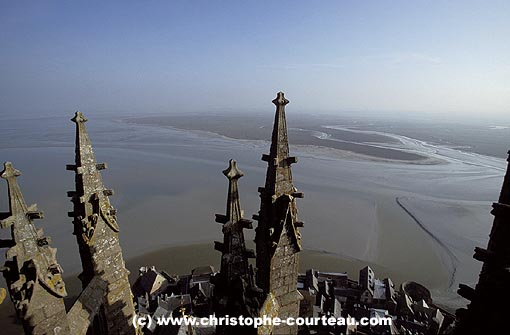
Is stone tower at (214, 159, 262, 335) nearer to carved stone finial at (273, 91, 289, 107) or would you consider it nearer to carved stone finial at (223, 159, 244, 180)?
carved stone finial at (223, 159, 244, 180)

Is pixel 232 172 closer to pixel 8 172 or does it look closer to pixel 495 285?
pixel 8 172

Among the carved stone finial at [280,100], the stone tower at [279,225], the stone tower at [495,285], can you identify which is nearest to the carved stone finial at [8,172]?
the stone tower at [279,225]

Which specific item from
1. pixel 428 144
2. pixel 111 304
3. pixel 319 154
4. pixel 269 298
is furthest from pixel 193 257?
pixel 428 144

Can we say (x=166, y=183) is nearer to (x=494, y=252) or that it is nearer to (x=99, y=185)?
(x=99, y=185)

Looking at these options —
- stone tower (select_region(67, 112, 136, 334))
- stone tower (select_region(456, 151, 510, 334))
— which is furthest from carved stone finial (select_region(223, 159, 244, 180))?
stone tower (select_region(456, 151, 510, 334))

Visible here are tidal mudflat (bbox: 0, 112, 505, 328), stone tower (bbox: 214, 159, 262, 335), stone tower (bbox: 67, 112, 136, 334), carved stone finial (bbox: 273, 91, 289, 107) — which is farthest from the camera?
tidal mudflat (bbox: 0, 112, 505, 328)

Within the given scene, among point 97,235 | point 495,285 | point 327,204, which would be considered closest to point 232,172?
point 97,235
